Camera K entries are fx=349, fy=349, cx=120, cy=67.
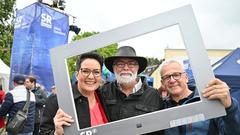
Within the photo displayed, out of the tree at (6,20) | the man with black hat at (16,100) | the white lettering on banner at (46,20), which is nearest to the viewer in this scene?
the man with black hat at (16,100)

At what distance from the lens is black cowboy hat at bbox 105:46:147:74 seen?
2350 millimetres

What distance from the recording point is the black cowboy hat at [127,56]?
2350 mm

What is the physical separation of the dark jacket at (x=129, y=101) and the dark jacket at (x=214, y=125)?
12 cm

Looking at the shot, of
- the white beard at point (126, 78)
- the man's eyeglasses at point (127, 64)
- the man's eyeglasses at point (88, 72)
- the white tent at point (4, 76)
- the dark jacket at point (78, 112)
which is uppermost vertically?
the white tent at point (4, 76)

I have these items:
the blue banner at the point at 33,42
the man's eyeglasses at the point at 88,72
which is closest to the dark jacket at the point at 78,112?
the man's eyeglasses at the point at 88,72

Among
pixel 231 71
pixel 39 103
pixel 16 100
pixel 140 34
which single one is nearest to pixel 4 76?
pixel 39 103

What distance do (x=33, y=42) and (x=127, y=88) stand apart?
418 inches

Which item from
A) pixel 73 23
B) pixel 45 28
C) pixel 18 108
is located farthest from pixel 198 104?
pixel 73 23

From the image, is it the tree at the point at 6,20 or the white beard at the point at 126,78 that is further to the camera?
the tree at the point at 6,20

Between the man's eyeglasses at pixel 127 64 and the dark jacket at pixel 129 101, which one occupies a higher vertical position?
the man's eyeglasses at pixel 127 64

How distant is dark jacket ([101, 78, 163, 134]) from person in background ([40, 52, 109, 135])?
0.19 ft

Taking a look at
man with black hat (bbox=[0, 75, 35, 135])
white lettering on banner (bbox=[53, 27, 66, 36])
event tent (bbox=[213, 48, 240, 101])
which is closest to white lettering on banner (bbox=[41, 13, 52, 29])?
white lettering on banner (bbox=[53, 27, 66, 36])

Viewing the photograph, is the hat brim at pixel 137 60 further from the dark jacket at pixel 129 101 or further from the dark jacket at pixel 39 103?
the dark jacket at pixel 39 103

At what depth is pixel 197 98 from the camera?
7.07 feet
